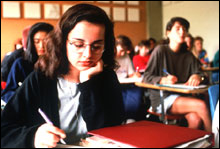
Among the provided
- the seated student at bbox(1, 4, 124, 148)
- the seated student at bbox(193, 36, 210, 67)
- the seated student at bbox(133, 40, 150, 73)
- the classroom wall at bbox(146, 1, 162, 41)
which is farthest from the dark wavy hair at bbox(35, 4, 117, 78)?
the classroom wall at bbox(146, 1, 162, 41)

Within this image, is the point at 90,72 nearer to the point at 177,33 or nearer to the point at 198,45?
the point at 177,33

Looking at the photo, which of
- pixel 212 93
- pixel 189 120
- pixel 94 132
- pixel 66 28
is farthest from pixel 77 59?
pixel 189 120

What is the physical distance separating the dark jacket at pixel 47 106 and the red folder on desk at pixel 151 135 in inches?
3.2

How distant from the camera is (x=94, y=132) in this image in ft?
1.99

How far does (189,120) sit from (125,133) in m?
1.25

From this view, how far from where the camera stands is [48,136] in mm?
531

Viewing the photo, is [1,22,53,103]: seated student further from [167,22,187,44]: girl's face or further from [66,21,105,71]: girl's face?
[167,22,187,44]: girl's face

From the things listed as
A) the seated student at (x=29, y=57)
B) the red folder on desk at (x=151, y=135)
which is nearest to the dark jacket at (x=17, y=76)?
the seated student at (x=29, y=57)

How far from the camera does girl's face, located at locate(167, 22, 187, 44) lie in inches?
68.2

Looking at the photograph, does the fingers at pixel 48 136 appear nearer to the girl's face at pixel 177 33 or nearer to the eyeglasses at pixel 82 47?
the eyeglasses at pixel 82 47

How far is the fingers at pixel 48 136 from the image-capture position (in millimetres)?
529

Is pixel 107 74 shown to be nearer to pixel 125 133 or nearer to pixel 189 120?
pixel 125 133

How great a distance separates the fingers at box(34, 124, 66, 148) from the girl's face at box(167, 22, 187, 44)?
139cm

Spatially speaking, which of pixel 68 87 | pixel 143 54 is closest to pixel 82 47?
pixel 68 87
